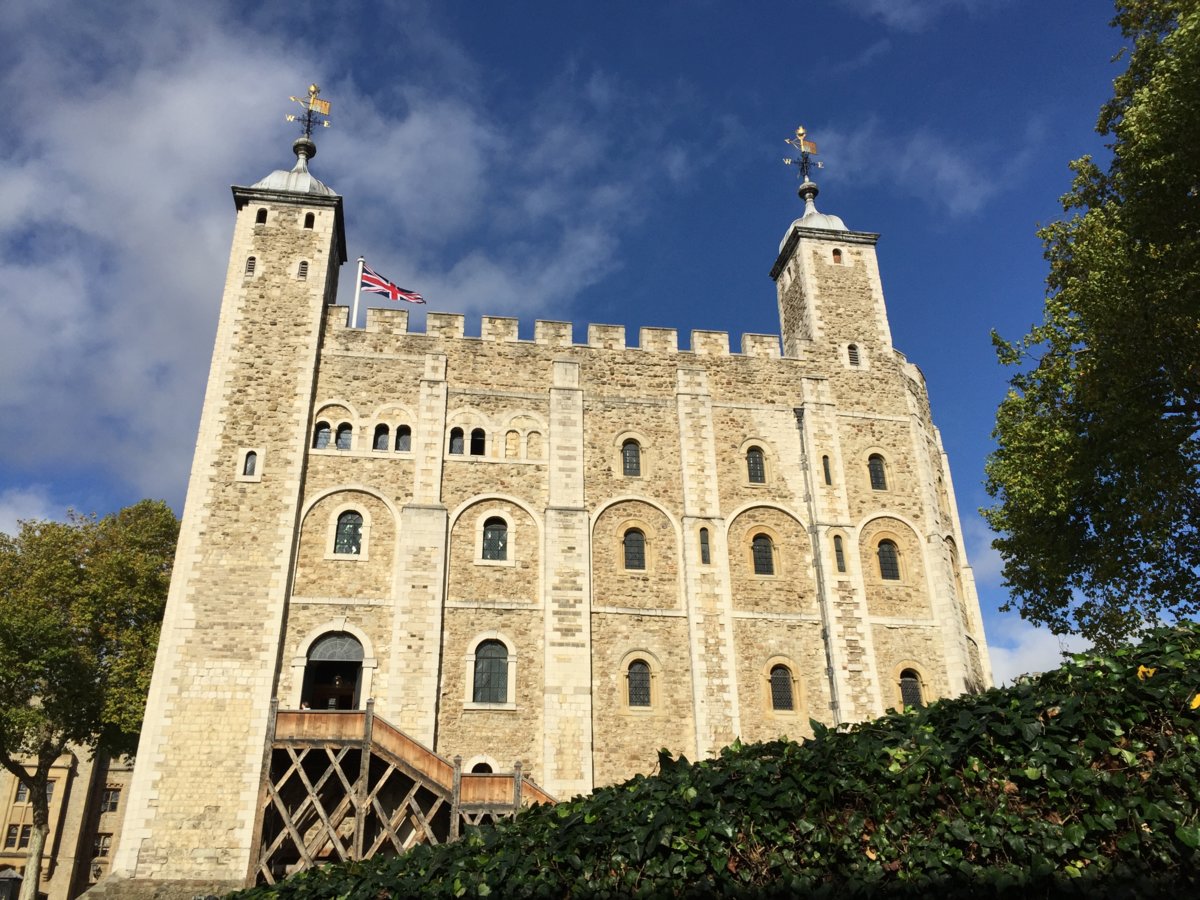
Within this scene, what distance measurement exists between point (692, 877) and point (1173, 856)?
3.47m

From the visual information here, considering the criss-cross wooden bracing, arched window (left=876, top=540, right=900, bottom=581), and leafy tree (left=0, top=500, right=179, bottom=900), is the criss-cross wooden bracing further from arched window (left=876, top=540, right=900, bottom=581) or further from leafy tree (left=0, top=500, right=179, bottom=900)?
arched window (left=876, top=540, right=900, bottom=581)

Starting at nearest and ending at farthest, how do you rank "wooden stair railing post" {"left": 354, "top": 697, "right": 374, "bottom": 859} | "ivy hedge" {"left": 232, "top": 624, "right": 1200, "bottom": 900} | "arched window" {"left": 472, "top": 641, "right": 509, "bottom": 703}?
"ivy hedge" {"left": 232, "top": 624, "right": 1200, "bottom": 900} < "wooden stair railing post" {"left": 354, "top": 697, "right": 374, "bottom": 859} < "arched window" {"left": 472, "top": 641, "right": 509, "bottom": 703}

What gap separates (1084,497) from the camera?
18.5 meters

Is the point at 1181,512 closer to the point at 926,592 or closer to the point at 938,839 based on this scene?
the point at 926,592

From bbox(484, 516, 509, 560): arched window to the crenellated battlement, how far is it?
5649mm

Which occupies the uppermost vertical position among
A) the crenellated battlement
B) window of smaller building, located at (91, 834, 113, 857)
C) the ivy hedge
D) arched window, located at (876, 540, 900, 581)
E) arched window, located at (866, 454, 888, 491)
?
the crenellated battlement

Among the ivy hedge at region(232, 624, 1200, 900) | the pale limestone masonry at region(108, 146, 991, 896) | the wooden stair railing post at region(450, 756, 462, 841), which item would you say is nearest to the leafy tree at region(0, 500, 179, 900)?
the pale limestone masonry at region(108, 146, 991, 896)

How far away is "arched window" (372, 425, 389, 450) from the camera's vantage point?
24500 millimetres

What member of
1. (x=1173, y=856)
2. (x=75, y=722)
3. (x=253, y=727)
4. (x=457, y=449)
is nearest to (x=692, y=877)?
(x=1173, y=856)

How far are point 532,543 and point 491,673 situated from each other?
3.53 m

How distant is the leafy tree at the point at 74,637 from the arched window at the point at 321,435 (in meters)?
8.10

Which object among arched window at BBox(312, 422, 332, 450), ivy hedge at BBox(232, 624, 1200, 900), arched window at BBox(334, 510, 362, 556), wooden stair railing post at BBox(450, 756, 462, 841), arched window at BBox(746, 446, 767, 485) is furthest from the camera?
arched window at BBox(746, 446, 767, 485)

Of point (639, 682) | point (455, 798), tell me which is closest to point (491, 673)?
point (639, 682)

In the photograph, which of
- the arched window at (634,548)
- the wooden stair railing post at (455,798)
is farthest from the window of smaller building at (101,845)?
the arched window at (634,548)
